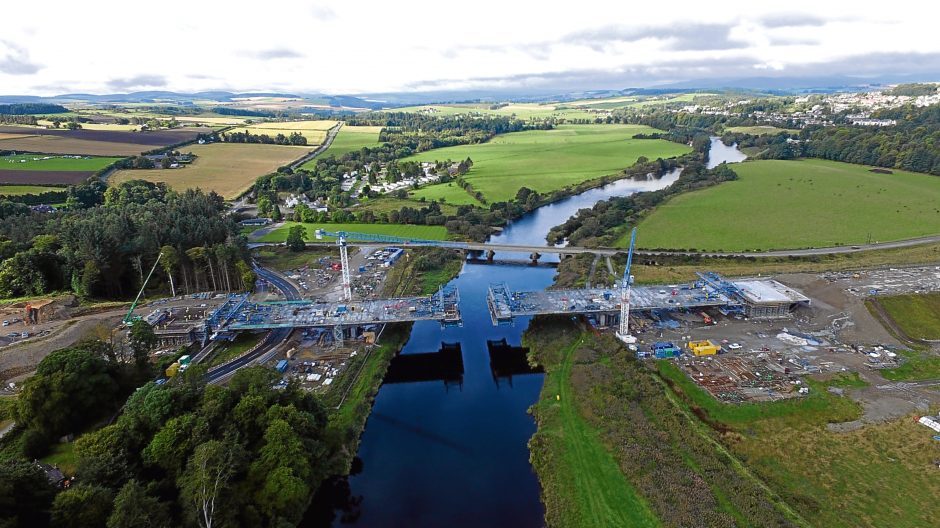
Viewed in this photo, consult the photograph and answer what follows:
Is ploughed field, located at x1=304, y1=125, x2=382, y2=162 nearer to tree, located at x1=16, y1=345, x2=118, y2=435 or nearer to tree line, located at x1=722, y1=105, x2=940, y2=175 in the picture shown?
tree, located at x1=16, y1=345, x2=118, y2=435

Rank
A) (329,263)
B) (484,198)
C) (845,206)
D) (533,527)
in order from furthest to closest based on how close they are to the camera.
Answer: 1. (484,198)
2. (845,206)
3. (329,263)
4. (533,527)

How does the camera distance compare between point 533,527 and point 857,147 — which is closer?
point 533,527

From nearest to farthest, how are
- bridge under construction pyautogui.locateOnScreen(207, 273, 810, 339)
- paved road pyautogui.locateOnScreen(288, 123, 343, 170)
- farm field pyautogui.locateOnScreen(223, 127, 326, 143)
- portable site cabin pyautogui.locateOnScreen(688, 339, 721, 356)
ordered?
portable site cabin pyautogui.locateOnScreen(688, 339, 721, 356) < bridge under construction pyautogui.locateOnScreen(207, 273, 810, 339) < paved road pyautogui.locateOnScreen(288, 123, 343, 170) < farm field pyautogui.locateOnScreen(223, 127, 326, 143)

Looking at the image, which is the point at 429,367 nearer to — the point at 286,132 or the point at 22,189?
the point at 22,189

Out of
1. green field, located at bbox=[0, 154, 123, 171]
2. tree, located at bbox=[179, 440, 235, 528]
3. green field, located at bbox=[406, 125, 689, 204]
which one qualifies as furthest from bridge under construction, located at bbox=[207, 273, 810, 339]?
green field, located at bbox=[0, 154, 123, 171]

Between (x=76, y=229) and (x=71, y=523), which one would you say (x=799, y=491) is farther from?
(x=76, y=229)

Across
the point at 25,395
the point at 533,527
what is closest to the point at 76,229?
the point at 25,395

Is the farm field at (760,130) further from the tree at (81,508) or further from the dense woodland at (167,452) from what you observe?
the tree at (81,508)
